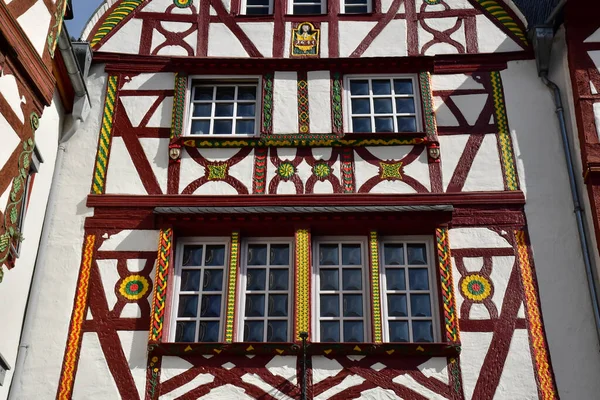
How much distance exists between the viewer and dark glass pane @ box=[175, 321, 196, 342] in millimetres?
9812

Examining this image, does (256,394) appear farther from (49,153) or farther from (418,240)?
(49,153)

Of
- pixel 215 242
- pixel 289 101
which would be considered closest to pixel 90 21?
pixel 289 101

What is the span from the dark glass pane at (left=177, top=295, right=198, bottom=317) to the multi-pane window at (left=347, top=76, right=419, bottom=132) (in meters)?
2.97

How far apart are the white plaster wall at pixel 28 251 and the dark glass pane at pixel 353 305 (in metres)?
3.43

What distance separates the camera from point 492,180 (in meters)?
10.7

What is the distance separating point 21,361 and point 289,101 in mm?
4495

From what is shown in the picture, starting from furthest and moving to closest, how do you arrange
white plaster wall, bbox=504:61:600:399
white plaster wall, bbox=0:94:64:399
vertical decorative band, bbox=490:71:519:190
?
vertical decorative band, bbox=490:71:519:190 → white plaster wall, bbox=504:61:600:399 → white plaster wall, bbox=0:94:64:399

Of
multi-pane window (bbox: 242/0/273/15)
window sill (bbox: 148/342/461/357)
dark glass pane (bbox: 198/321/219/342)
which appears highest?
multi-pane window (bbox: 242/0/273/15)

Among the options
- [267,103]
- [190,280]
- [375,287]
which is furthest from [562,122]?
[190,280]

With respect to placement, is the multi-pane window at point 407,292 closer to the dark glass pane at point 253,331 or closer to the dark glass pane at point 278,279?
the dark glass pane at point 278,279

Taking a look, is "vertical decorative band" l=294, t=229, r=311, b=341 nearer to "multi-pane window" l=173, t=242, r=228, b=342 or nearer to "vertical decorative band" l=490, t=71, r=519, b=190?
"multi-pane window" l=173, t=242, r=228, b=342

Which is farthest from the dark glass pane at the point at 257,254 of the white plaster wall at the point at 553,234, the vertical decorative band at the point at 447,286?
the white plaster wall at the point at 553,234

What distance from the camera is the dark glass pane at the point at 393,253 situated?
10.3m

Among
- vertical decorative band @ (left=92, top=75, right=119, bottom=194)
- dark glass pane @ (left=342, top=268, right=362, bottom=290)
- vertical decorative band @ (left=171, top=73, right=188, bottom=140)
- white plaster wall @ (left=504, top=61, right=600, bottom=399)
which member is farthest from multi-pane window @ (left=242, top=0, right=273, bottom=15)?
dark glass pane @ (left=342, top=268, right=362, bottom=290)
